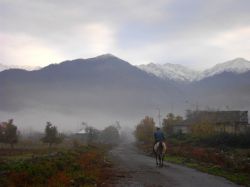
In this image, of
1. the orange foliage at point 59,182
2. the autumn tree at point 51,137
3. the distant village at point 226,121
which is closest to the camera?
the orange foliage at point 59,182

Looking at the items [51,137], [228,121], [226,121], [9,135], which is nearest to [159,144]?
[228,121]

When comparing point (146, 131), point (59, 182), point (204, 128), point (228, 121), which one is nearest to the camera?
point (59, 182)

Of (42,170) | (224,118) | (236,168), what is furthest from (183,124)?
(42,170)

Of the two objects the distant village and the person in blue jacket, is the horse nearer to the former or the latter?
the person in blue jacket

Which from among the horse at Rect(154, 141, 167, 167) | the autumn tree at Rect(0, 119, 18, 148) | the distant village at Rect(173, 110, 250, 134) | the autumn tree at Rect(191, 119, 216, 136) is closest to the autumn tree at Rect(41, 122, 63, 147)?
the autumn tree at Rect(0, 119, 18, 148)

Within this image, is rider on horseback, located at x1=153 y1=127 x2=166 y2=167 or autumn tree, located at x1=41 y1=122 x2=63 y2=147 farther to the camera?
autumn tree, located at x1=41 y1=122 x2=63 y2=147

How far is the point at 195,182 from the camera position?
77.4ft

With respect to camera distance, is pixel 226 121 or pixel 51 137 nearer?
pixel 226 121

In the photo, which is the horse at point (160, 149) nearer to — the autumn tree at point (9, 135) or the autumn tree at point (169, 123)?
the autumn tree at point (9, 135)

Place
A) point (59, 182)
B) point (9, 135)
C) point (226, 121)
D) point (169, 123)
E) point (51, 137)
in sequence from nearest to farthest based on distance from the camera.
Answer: point (59, 182)
point (226, 121)
point (9, 135)
point (51, 137)
point (169, 123)

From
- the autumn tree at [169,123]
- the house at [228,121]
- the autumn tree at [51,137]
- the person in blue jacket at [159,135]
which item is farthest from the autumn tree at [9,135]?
the person in blue jacket at [159,135]

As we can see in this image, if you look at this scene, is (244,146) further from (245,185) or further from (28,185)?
(28,185)

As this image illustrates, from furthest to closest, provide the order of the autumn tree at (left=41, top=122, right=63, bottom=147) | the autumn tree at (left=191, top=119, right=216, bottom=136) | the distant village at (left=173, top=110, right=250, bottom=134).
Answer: the autumn tree at (left=41, top=122, right=63, bottom=147) < the distant village at (left=173, top=110, right=250, bottom=134) < the autumn tree at (left=191, top=119, right=216, bottom=136)

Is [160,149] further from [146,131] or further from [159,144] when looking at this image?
[146,131]
